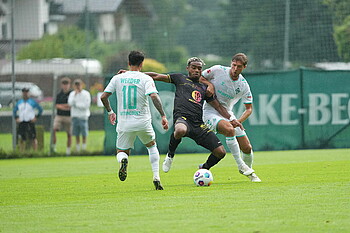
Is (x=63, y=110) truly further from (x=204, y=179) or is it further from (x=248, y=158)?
(x=204, y=179)

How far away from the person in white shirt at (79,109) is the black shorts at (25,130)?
121 cm

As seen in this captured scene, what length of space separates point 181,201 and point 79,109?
12.4 m

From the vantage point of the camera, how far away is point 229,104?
1170 centimetres

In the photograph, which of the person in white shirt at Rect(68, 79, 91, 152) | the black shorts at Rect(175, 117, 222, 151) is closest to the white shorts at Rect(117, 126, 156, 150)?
the black shorts at Rect(175, 117, 222, 151)

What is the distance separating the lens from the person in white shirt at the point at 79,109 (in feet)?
67.5

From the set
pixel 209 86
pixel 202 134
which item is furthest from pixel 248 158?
pixel 209 86

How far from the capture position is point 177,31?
35.3 meters

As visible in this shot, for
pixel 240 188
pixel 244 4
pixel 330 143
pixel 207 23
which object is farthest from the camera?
pixel 207 23

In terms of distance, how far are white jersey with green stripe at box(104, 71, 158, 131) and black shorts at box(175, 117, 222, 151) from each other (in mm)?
979

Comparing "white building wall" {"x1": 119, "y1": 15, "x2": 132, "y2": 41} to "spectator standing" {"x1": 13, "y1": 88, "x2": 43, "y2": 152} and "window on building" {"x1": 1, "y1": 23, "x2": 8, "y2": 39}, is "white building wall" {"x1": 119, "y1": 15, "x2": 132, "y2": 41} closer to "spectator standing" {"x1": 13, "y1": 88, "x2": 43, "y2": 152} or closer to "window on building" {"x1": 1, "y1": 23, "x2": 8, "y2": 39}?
"window on building" {"x1": 1, "y1": 23, "x2": 8, "y2": 39}

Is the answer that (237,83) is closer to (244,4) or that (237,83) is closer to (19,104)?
(19,104)

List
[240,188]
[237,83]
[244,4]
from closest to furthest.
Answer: [240,188] → [237,83] → [244,4]

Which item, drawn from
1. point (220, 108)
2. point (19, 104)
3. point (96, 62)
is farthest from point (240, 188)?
point (96, 62)

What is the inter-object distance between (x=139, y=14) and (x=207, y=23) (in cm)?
449
